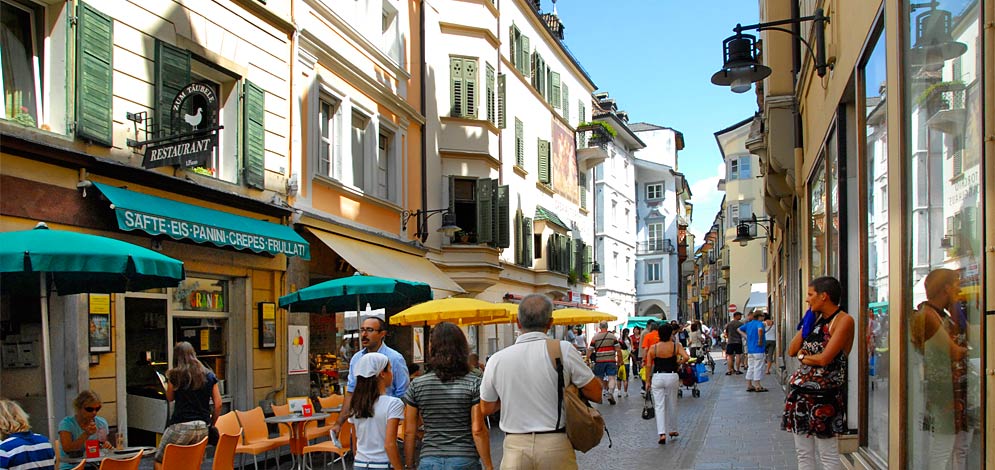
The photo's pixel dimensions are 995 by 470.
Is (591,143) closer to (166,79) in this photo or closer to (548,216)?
(548,216)

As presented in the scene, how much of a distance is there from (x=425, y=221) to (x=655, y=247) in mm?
46837

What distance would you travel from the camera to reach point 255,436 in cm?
1066

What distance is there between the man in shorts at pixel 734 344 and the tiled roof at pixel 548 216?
7029 mm

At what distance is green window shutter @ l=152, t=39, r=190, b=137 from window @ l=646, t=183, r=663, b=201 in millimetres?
55078

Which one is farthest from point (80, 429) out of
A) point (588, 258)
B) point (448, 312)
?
point (588, 258)

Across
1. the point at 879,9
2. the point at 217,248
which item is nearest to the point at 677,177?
the point at 217,248


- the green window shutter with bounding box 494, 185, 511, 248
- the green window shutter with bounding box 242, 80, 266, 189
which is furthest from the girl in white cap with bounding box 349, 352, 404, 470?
the green window shutter with bounding box 494, 185, 511, 248

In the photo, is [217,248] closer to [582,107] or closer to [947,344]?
[947,344]

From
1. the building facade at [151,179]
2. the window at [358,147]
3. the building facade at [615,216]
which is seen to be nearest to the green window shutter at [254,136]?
the building facade at [151,179]

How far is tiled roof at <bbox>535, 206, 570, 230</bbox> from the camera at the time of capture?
31.3m

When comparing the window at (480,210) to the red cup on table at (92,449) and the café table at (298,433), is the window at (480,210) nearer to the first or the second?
the café table at (298,433)

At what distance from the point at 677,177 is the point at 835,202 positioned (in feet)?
188

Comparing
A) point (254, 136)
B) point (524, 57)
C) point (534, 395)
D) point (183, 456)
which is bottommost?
point (183, 456)

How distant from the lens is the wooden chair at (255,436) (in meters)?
10.3
